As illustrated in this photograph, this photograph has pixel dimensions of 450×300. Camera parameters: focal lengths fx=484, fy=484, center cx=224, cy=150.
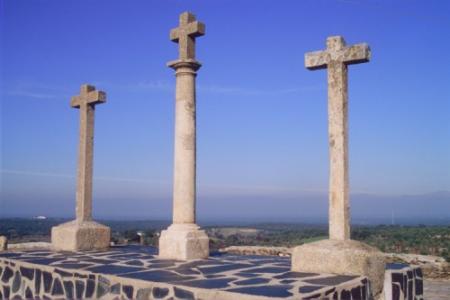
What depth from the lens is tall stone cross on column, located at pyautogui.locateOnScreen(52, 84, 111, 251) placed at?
384 inches

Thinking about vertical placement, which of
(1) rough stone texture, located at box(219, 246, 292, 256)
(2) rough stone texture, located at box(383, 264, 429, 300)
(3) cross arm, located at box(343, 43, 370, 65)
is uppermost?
(3) cross arm, located at box(343, 43, 370, 65)

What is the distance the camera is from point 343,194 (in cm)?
655

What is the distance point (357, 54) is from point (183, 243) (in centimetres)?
402

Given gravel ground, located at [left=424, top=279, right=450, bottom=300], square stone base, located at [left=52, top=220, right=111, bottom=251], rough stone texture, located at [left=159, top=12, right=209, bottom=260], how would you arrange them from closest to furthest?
rough stone texture, located at [left=159, top=12, right=209, bottom=260]
square stone base, located at [left=52, top=220, right=111, bottom=251]
gravel ground, located at [left=424, top=279, right=450, bottom=300]

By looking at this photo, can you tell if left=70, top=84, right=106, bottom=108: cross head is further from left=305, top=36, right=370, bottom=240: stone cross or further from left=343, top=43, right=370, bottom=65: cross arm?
left=343, top=43, right=370, bottom=65: cross arm

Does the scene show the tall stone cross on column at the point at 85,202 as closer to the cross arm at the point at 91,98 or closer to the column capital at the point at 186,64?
the cross arm at the point at 91,98

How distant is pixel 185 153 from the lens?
8477 millimetres

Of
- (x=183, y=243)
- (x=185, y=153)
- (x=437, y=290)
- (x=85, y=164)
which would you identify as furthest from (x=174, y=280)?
(x=437, y=290)

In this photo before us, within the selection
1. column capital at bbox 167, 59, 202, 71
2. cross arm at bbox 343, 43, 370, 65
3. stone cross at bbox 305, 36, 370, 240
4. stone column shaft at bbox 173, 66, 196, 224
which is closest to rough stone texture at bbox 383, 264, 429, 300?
stone cross at bbox 305, 36, 370, 240

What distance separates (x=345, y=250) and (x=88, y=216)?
599 cm

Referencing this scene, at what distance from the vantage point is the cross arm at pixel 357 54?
21.8 feet

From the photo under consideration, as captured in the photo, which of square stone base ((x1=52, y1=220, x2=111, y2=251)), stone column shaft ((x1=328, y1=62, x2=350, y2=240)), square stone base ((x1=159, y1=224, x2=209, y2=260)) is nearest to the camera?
stone column shaft ((x1=328, y1=62, x2=350, y2=240))

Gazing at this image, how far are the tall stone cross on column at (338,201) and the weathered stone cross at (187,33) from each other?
2373 mm

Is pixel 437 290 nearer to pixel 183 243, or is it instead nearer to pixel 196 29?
pixel 183 243
